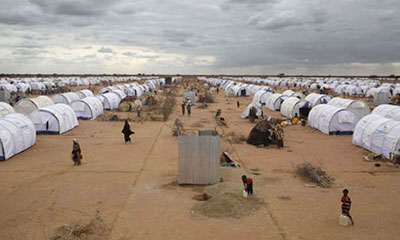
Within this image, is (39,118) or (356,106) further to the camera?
(356,106)

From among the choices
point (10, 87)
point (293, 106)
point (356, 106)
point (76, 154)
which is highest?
point (10, 87)

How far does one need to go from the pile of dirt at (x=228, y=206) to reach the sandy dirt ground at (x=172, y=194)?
0.20m

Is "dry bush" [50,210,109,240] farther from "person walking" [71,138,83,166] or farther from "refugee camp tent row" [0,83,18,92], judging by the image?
"refugee camp tent row" [0,83,18,92]

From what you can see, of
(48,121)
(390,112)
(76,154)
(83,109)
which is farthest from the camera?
(83,109)

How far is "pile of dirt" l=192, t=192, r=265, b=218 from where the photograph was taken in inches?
343

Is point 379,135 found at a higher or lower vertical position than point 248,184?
higher

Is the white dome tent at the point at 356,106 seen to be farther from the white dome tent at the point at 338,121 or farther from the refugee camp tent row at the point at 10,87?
the refugee camp tent row at the point at 10,87

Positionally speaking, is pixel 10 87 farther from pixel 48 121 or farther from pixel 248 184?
pixel 248 184

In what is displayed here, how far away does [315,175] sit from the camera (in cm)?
1145

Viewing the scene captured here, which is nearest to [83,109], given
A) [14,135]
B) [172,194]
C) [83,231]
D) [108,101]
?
[108,101]

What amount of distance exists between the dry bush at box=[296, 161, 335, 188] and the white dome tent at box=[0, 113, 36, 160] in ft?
42.4

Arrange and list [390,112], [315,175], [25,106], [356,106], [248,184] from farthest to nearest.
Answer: [25,106] < [356,106] < [390,112] < [315,175] < [248,184]

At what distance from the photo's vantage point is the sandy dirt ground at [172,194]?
7.76 metres

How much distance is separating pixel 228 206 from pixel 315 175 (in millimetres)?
4161
